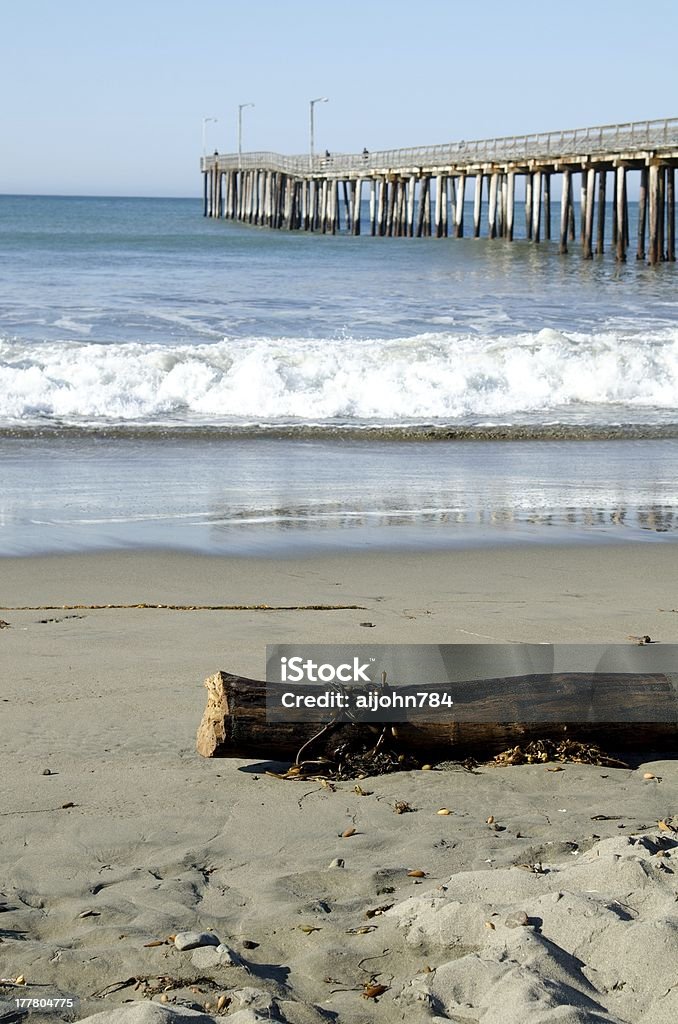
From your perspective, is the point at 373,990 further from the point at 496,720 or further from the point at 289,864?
the point at 496,720

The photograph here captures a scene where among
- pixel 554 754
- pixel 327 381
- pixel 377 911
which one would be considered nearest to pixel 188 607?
pixel 554 754

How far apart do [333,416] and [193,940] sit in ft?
34.6

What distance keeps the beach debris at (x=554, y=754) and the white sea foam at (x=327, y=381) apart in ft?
29.5

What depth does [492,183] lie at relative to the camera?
43.3m

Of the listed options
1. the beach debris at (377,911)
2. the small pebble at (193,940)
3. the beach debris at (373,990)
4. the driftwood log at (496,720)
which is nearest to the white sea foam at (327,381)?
the driftwood log at (496,720)

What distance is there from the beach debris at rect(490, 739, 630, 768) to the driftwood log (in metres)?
0.02

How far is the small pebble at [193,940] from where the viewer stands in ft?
8.79

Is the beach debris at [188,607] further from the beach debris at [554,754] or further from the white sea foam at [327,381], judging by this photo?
the white sea foam at [327,381]

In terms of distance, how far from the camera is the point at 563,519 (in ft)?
25.5

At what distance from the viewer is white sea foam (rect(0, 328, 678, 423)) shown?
13.1 m

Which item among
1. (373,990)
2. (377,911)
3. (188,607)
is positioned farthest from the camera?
(188,607)

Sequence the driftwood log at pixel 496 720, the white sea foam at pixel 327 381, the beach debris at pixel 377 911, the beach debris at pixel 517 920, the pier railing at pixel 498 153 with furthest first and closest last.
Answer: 1. the pier railing at pixel 498 153
2. the white sea foam at pixel 327 381
3. the driftwood log at pixel 496 720
4. the beach debris at pixel 377 911
5. the beach debris at pixel 517 920

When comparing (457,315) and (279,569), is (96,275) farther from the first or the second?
(279,569)

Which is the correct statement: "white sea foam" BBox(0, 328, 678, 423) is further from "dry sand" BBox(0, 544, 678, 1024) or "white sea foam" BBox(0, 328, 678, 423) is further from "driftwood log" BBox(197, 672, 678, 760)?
"driftwood log" BBox(197, 672, 678, 760)
